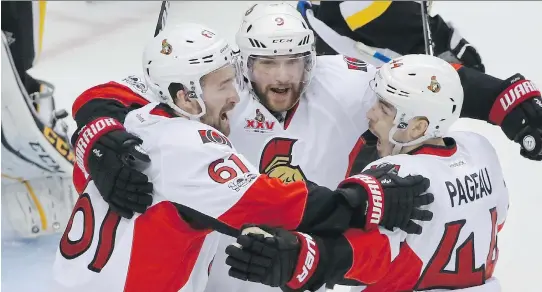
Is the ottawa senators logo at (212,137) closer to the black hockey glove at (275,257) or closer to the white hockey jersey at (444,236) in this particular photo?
the black hockey glove at (275,257)

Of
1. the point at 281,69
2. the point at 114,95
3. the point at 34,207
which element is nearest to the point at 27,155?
the point at 34,207

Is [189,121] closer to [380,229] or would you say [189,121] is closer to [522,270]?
[380,229]

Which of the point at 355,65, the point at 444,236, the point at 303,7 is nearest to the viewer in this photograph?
the point at 444,236

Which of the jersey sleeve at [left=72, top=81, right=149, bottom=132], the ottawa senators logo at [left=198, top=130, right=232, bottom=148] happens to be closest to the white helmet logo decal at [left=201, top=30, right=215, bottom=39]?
the ottawa senators logo at [left=198, top=130, right=232, bottom=148]

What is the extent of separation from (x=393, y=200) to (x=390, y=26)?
1.68m

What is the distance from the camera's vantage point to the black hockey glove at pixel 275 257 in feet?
5.89

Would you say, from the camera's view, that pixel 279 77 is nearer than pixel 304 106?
Yes

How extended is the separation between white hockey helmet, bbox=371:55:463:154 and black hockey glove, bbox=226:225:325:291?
1.40ft

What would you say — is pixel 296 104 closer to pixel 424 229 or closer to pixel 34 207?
pixel 424 229

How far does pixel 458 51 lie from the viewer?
11.2 feet

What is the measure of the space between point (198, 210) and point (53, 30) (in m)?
4.01

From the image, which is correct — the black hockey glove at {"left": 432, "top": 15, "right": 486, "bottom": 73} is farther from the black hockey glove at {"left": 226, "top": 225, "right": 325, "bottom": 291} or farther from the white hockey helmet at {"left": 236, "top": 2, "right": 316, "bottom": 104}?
the black hockey glove at {"left": 226, "top": 225, "right": 325, "bottom": 291}

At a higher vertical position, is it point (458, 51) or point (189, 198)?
point (189, 198)

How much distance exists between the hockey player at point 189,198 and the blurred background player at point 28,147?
3.89 feet
